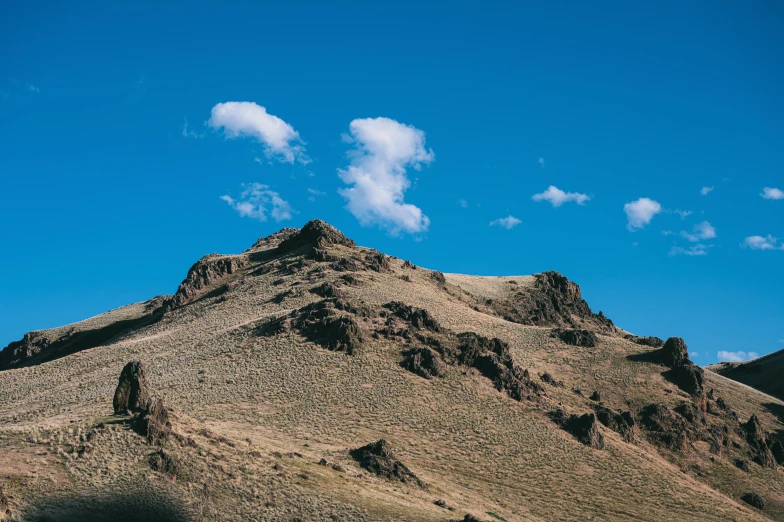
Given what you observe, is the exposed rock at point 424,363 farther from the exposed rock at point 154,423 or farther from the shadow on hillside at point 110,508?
the shadow on hillside at point 110,508

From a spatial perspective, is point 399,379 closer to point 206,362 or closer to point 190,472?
point 206,362

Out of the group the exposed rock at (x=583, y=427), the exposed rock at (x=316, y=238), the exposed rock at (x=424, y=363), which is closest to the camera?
the exposed rock at (x=583, y=427)

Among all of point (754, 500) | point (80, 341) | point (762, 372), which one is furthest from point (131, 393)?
point (762, 372)

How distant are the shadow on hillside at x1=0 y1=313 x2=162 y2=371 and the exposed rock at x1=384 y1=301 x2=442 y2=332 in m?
42.9

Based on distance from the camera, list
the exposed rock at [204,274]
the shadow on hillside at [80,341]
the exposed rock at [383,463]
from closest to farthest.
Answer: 1. the exposed rock at [383,463]
2. the shadow on hillside at [80,341]
3. the exposed rock at [204,274]

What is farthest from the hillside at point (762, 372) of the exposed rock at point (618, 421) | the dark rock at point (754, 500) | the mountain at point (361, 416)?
the exposed rock at point (618, 421)

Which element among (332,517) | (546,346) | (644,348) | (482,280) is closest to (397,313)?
(546,346)

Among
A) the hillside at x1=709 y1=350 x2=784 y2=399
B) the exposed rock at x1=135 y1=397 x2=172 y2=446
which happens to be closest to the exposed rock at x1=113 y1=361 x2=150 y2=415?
the exposed rock at x1=135 y1=397 x2=172 y2=446

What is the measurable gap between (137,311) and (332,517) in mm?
98087

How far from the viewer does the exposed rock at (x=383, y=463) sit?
55.6 metres

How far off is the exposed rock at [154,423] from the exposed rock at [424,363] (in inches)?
1395

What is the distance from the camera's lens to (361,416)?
69.6m

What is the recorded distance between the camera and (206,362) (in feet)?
268

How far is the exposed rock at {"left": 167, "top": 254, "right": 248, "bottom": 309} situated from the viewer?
4520 inches
